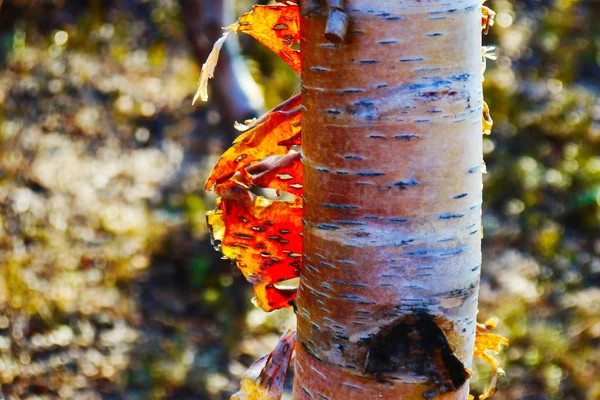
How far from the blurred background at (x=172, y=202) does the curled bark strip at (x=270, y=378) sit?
2180 mm

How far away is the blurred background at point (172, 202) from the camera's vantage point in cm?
350

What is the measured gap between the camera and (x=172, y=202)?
4.62 meters

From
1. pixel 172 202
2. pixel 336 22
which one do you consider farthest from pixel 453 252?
pixel 172 202

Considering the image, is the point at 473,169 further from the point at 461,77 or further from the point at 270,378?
the point at 270,378

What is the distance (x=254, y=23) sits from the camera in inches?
46.6

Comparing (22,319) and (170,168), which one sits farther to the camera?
(170,168)

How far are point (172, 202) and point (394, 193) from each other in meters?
3.88

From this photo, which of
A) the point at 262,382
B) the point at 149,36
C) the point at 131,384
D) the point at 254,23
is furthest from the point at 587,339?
the point at 149,36

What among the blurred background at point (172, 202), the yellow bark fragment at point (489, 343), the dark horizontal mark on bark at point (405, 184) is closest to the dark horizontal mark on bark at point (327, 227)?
the dark horizontal mark on bark at point (405, 184)

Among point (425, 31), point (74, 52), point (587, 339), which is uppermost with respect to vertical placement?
point (425, 31)

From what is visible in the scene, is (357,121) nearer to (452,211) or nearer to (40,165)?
(452,211)

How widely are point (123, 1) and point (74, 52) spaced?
3.29ft

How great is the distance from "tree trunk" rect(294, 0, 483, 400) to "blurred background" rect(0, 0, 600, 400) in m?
2.56

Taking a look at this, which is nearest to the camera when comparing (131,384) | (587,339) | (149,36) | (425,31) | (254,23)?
(425,31)
